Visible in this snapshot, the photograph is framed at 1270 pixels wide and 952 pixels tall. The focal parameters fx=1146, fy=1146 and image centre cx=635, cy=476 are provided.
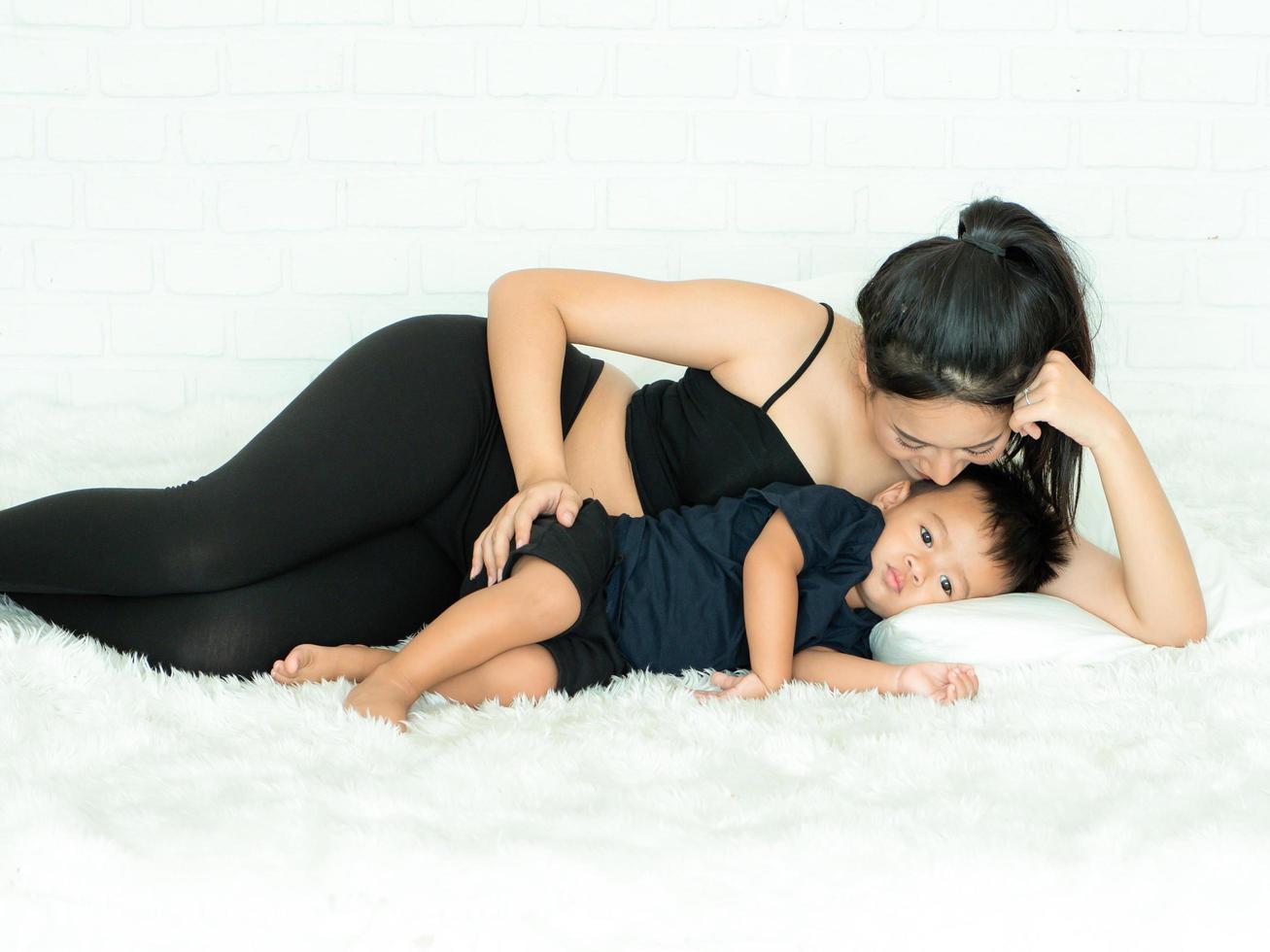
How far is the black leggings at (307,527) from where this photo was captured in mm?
1332

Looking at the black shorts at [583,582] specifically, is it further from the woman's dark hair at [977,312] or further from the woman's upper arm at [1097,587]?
the woman's upper arm at [1097,587]

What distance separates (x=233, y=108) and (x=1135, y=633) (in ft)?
6.16

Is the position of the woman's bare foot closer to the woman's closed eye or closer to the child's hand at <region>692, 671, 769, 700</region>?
the child's hand at <region>692, 671, 769, 700</region>

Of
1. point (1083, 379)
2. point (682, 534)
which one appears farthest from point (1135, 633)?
point (682, 534)

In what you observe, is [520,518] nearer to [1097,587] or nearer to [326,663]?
[326,663]

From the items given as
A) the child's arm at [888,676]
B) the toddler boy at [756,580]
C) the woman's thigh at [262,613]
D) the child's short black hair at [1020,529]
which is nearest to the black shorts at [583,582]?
the toddler boy at [756,580]

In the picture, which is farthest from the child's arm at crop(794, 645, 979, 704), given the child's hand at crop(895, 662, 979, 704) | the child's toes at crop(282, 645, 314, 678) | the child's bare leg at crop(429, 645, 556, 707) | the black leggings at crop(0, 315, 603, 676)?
the child's toes at crop(282, 645, 314, 678)

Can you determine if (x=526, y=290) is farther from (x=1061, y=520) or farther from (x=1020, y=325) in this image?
(x=1061, y=520)

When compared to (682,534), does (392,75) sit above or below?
above

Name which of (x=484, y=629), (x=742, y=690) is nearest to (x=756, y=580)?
(x=742, y=690)

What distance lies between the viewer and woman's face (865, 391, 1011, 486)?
4.52 feet

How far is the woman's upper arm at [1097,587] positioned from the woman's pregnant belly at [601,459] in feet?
1.95

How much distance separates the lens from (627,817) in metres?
0.96

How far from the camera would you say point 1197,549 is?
5.24 ft
